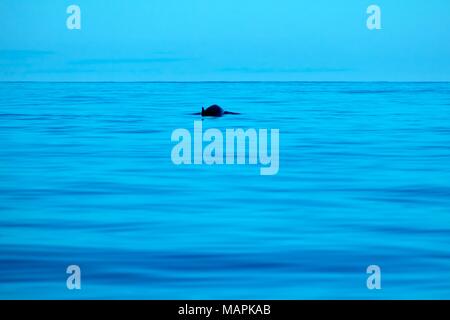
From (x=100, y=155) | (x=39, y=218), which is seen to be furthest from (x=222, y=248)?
(x=100, y=155)

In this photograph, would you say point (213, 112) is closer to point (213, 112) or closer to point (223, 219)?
point (213, 112)

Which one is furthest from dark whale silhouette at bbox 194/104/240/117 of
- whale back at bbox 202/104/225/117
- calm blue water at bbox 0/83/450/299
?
calm blue water at bbox 0/83/450/299

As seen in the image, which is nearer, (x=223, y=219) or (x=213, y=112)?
(x=223, y=219)

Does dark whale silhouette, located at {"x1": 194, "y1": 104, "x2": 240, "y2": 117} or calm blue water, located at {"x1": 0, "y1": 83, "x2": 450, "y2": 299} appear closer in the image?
calm blue water, located at {"x1": 0, "y1": 83, "x2": 450, "y2": 299}

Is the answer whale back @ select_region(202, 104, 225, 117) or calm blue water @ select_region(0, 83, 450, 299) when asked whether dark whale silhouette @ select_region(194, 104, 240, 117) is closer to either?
whale back @ select_region(202, 104, 225, 117)

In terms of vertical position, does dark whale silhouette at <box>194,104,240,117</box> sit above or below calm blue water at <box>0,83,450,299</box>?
above

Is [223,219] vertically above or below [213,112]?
below

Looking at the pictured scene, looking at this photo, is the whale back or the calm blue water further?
the whale back

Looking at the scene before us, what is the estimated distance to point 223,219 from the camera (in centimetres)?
1065

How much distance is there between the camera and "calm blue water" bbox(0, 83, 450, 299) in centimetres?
848

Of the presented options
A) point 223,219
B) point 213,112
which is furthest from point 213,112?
point 223,219

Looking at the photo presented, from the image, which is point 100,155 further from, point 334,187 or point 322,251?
point 322,251

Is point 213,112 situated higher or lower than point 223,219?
higher

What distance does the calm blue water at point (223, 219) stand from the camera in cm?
848
